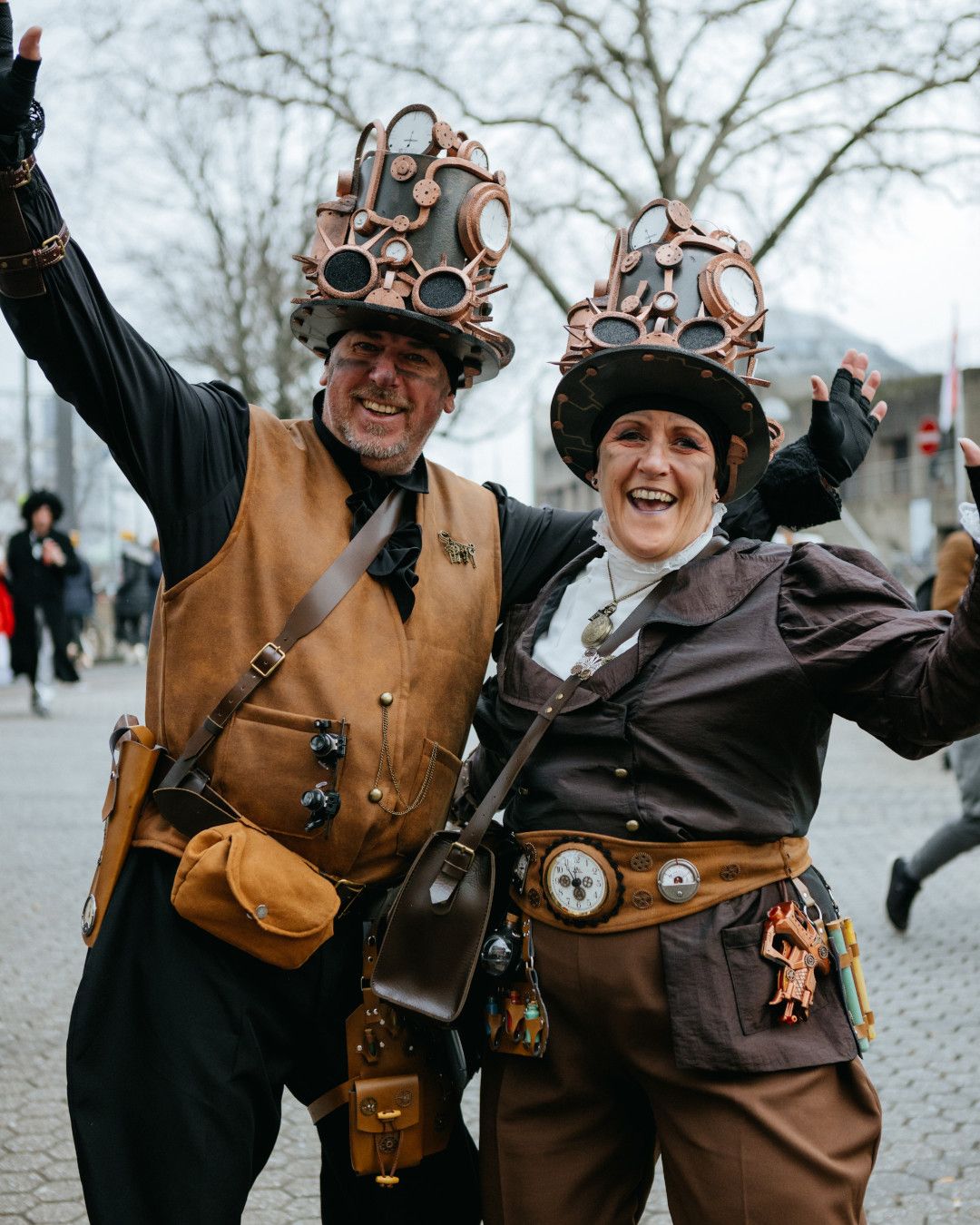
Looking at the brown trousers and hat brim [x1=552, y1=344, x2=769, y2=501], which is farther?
hat brim [x1=552, y1=344, x2=769, y2=501]

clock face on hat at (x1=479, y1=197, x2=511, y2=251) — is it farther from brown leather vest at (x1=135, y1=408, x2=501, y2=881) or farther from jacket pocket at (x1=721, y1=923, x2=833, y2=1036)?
jacket pocket at (x1=721, y1=923, x2=833, y2=1036)

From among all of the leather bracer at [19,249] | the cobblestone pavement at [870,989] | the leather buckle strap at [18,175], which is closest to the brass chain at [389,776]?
the leather bracer at [19,249]

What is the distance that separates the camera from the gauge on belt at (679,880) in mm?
2162

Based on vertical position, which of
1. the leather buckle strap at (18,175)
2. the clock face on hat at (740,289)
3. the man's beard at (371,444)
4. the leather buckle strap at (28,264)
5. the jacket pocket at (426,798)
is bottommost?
the jacket pocket at (426,798)

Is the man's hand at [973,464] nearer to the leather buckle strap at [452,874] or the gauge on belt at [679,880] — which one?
the gauge on belt at [679,880]

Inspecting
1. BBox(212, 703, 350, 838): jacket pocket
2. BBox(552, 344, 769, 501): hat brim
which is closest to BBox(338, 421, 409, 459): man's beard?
BBox(552, 344, 769, 501): hat brim

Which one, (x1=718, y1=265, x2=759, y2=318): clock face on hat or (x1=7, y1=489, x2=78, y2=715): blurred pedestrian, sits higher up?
(x1=718, y1=265, x2=759, y2=318): clock face on hat

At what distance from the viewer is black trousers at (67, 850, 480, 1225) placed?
7.45 feet

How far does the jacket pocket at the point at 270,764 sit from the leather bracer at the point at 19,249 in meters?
0.78

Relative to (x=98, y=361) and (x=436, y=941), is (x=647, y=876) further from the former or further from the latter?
(x=98, y=361)

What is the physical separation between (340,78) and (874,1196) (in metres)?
13.2

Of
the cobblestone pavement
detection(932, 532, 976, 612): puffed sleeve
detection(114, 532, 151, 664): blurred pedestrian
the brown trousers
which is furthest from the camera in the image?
detection(114, 532, 151, 664): blurred pedestrian

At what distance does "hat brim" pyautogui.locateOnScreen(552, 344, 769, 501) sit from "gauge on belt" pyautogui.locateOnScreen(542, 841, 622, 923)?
2.46 feet

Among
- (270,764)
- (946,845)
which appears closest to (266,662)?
(270,764)
